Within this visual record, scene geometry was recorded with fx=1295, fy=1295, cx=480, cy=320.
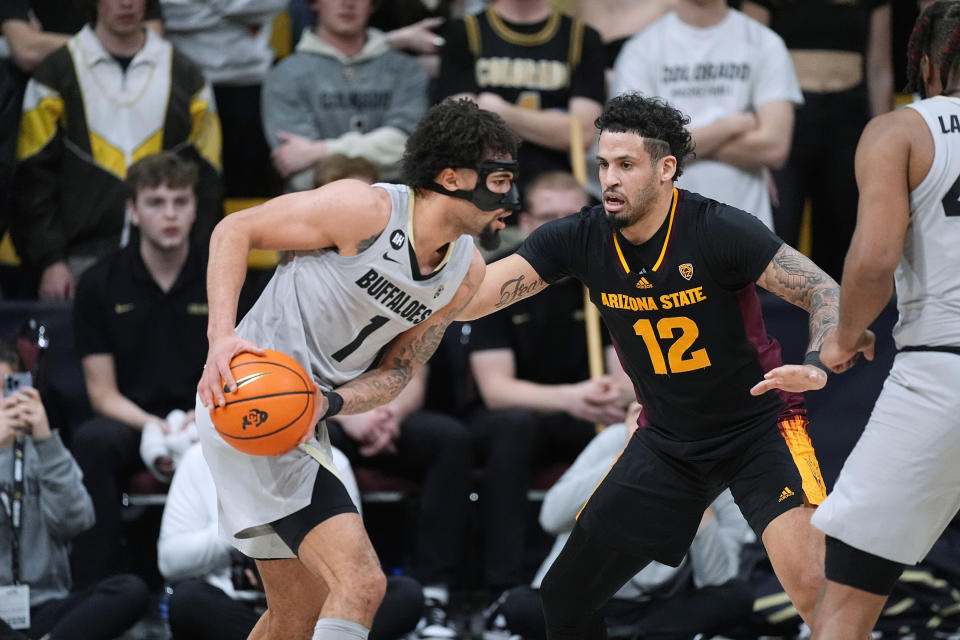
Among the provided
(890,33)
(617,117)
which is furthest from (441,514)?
(890,33)

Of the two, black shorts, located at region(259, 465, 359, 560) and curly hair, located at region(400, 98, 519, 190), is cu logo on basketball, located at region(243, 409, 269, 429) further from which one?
curly hair, located at region(400, 98, 519, 190)

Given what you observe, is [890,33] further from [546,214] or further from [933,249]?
[933,249]

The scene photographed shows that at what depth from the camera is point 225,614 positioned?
5.81 metres

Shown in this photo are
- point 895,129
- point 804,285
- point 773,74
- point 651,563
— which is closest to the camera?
point 895,129

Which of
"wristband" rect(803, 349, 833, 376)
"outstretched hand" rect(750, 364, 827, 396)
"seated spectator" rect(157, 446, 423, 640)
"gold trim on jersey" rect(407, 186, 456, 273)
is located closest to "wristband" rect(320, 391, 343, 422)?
"gold trim on jersey" rect(407, 186, 456, 273)

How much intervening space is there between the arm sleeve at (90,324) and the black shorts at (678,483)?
10.8ft

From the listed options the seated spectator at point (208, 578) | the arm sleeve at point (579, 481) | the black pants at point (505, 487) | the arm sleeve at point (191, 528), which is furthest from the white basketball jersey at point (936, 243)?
the arm sleeve at point (191, 528)

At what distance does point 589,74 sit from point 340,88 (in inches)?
57.6

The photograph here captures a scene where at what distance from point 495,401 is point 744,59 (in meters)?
2.48

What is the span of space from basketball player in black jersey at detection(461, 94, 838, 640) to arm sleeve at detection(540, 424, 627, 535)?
1.42 metres

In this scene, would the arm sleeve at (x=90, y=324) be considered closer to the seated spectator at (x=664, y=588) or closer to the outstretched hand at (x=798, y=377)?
the seated spectator at (x=664, y=588)

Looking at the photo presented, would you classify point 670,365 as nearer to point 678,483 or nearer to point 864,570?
point 678,483

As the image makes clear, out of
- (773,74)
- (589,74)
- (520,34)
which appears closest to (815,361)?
(773,74)

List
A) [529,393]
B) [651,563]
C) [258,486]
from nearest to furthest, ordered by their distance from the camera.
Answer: [258,486]
[651,563]
[529,393]
